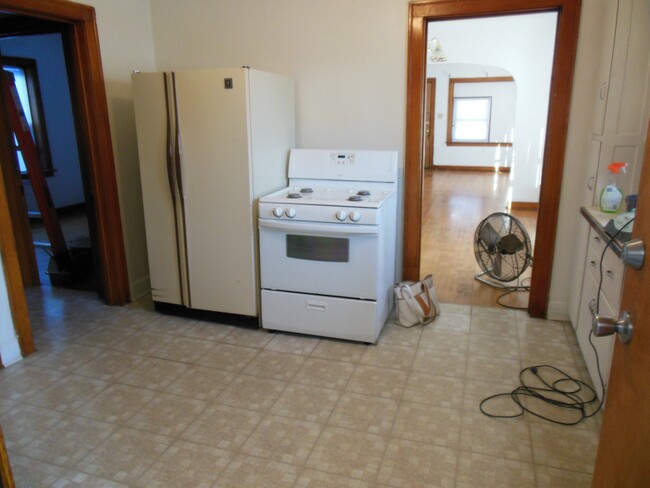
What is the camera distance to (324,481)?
1.90m

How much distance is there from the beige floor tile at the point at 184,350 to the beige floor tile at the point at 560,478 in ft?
6.13

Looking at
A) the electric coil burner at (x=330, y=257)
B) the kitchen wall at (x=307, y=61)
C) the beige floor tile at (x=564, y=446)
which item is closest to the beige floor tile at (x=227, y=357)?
the electric coil burner at (x=330, y=257)

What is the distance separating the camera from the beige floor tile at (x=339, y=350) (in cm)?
287

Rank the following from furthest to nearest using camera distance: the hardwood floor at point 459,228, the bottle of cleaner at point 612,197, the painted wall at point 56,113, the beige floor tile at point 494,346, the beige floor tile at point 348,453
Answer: the painted wall at point 56,113 → the hardwood floor at point 459,228 → the beige floor tile at point 494,346 → the bottle of cleaner at point 612,197 → the beige floor tile at point 348,453

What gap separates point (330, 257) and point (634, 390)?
205 cm

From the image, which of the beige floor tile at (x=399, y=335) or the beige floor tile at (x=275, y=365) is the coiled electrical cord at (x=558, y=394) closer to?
the beige floor tile at (x=399, y=335)

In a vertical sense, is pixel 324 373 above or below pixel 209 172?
below

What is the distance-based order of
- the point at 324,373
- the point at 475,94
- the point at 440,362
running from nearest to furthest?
the point at 324,373 → the point at 440,362 → the point at 475,94

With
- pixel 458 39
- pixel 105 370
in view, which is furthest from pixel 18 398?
pixel 458 39

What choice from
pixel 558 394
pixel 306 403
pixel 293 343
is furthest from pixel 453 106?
pixel 306 403

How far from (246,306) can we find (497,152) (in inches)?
395

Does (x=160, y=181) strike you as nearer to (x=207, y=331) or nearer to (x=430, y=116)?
(x=207, y=331)

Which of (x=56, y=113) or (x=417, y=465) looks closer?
(x=417, y=465)

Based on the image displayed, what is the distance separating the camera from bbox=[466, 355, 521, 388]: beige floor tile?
2.61m
